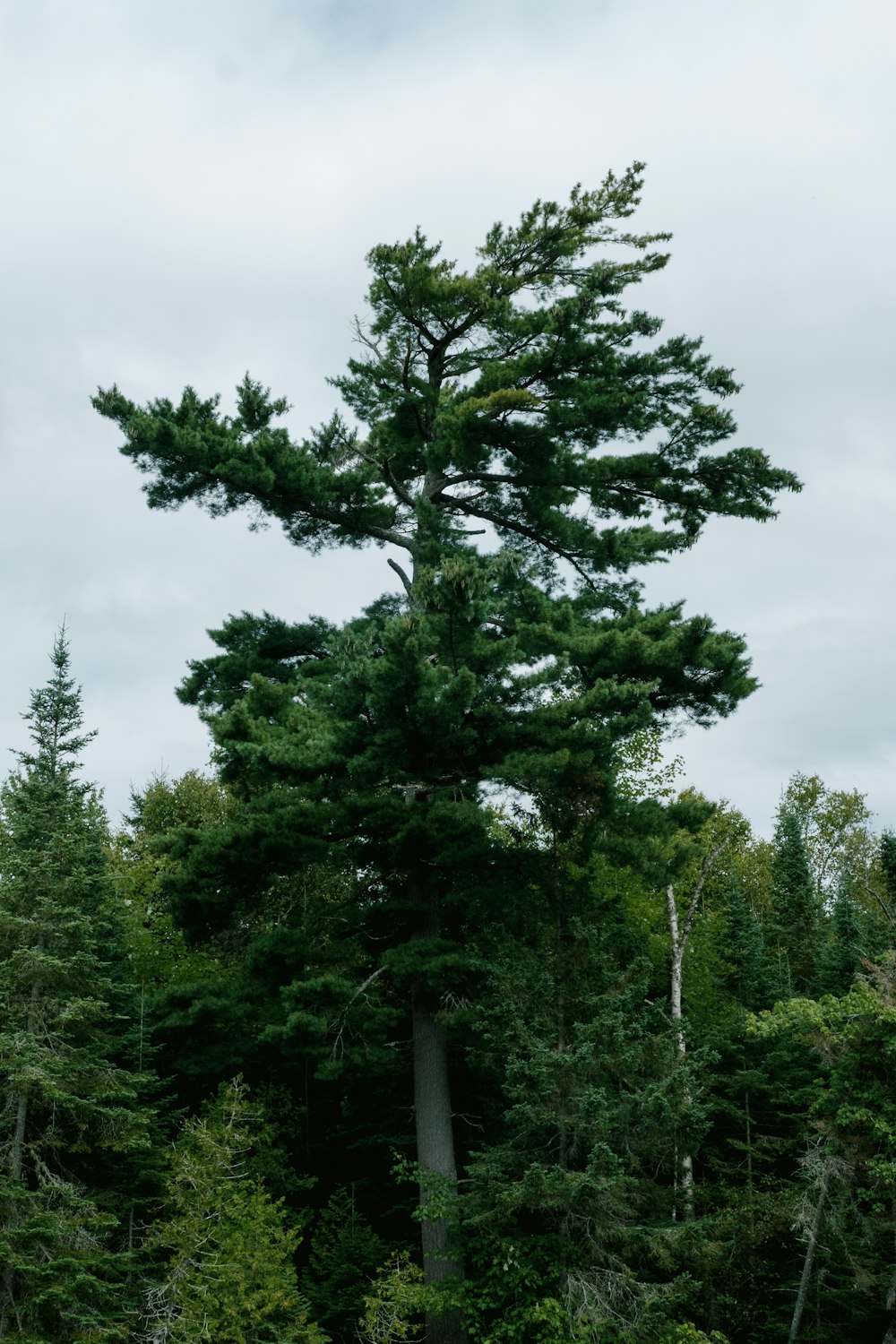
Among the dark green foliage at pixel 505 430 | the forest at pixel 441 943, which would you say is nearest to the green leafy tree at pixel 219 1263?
the forest at pixel 441 943

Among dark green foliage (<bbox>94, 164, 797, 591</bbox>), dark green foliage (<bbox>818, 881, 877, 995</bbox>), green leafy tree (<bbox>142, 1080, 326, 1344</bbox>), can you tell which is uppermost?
dark green foliage (<bbox>94, 164, 797, 591</bbox>)

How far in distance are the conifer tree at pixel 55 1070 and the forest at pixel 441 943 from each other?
6 centimetres

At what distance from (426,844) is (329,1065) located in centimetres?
311

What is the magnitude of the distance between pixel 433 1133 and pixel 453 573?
7421mm

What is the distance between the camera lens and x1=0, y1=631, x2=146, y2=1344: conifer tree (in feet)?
44.4

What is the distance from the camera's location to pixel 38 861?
15281 mm

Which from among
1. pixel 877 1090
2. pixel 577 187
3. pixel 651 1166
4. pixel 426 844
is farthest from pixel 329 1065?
pixel 577 187

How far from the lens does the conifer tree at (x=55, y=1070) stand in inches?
533

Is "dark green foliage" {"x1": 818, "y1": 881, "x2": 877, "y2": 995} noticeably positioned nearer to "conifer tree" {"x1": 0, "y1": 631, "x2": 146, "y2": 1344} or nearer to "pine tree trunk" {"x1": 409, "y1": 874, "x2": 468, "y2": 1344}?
"pine tree trunk" {"x1": 409, "y1": 874, "x2": 468, "y2": 1344}

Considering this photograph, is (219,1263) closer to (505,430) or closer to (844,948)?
(505,430)

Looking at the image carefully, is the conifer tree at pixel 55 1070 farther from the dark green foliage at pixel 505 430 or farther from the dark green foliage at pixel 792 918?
the dark green foliage at pixel 792 918

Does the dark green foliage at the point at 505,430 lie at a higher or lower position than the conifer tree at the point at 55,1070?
higher

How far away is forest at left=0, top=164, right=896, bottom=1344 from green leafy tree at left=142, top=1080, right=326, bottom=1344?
6 cm

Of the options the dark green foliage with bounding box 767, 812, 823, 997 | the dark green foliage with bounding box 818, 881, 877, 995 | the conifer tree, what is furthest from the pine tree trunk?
the dark green foliage with bounding box 767, 812, 823, 997
